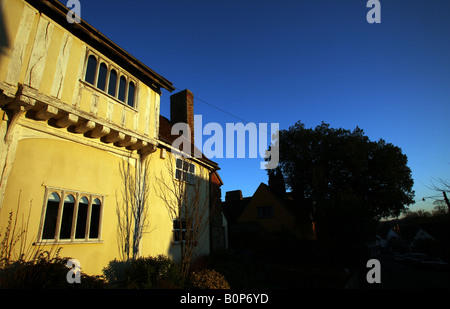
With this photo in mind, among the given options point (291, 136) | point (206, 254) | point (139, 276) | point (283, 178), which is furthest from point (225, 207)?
point (139, 276)

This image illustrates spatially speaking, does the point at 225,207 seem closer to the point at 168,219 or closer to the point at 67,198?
the point at 168,219

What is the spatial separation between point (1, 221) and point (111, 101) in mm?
4854

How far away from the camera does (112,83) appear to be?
8.84 meters

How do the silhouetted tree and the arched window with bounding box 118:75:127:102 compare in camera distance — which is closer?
the arched window with bounding box 118:75:127:102

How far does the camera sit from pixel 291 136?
3419cm

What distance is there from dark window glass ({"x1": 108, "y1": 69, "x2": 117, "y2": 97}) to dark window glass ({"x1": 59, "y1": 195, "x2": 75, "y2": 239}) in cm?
412

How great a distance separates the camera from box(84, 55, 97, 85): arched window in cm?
800

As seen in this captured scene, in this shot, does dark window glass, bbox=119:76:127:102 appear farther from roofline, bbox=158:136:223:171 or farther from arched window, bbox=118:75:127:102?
roofline, bbox=158:136:223:171

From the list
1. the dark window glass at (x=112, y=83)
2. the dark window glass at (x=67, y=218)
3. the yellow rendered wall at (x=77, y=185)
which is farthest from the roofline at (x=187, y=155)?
the dark window glass at (x=67, y=218)

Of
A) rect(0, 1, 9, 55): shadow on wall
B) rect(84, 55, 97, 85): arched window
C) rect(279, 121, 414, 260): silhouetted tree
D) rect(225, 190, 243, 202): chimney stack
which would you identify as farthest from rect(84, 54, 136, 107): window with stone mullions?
rect(225, 190, 243, 202): chimney stack

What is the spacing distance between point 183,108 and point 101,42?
311 inches

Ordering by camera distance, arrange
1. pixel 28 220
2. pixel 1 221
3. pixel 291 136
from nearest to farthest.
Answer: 1. pixel 1 221
2. pixel 28 220
3. pixel 291 136

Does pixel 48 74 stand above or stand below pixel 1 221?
above
